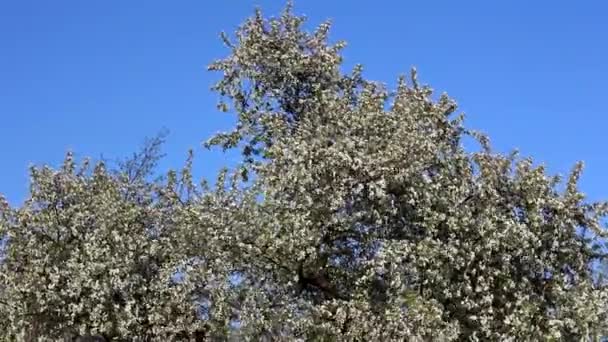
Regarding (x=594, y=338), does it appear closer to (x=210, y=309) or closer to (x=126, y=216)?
(x=210, y=309)

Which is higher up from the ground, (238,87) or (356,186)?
(238,87)

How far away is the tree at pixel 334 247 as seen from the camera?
1506 cm

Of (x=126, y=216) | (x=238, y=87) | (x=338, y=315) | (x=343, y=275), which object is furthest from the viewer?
(x=238, y=87)

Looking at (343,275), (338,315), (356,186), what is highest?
(356,186)

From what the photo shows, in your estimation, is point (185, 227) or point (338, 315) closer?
point (338, 315)

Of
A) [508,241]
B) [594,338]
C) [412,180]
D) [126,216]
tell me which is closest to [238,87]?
[126,216]

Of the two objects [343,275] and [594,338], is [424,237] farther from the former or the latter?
[594,338]

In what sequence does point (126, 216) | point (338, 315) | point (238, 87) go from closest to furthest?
point (338, 315)
point (126, 216)
point (238, 87)

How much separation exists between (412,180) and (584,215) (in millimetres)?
3461

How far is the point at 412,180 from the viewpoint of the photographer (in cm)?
1536

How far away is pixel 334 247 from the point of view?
15734 millimetres

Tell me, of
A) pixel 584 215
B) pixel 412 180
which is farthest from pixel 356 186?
pixel 584 215

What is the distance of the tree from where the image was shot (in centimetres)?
1506

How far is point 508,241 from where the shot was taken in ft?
50.4
